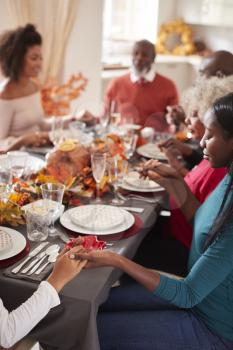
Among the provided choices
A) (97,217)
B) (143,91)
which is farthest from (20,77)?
(97,217)

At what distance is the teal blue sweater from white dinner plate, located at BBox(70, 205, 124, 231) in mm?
259

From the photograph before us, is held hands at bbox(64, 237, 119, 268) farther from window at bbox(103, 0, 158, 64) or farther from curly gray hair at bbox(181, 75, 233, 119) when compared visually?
window at bbox(103, 0, 158, 64)

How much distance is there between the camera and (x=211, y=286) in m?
1.17

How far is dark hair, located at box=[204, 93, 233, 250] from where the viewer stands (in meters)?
1.19

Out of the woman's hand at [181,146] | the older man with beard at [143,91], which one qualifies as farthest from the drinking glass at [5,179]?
the older man with beard at [143,91]

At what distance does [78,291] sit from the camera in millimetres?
1064

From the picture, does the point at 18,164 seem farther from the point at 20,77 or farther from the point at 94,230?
the point at 20,77

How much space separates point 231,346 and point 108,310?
1.31 ft

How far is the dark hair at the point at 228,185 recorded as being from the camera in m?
1.19

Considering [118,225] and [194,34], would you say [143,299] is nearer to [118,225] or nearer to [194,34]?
[118,225]

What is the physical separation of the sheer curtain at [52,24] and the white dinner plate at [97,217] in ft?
7.68

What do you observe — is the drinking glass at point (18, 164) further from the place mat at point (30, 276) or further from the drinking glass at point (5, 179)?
the place mat at point (30, 276)

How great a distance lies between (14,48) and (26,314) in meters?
2.11

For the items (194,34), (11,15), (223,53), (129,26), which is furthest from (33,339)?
(194,34)
